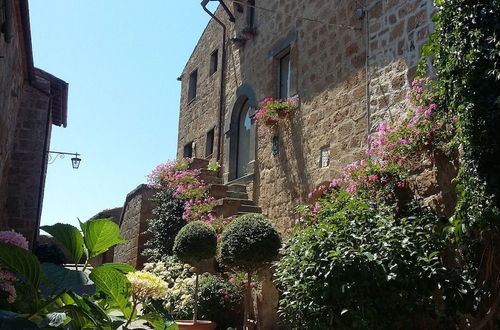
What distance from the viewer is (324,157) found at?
7336 mm

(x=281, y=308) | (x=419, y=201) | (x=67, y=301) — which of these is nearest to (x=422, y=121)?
(x=419, y=201)

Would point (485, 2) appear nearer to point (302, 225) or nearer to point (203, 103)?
point (302, 225)

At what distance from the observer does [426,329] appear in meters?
4.78

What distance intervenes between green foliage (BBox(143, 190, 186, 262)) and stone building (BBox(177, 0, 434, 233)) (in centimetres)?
138

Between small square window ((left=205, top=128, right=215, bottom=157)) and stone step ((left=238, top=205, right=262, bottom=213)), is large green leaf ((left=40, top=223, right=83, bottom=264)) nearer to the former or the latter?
stone step ((left=238, top=205, right=262, bottom=213))

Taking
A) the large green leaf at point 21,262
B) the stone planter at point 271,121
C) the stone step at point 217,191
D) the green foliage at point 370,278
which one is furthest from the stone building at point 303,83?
the large green leaf at point 21,262

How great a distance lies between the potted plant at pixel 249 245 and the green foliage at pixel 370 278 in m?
2.03

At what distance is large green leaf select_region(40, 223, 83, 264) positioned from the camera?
119 cm

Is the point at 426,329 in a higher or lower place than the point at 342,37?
lower

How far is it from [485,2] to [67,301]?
405 centimetres

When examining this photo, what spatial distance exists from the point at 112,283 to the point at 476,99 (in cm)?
352

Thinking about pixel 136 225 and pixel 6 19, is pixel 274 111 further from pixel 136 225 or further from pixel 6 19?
pixel 136 225

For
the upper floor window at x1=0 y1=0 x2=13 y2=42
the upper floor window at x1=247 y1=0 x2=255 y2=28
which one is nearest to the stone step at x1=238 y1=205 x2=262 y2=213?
the upper floor window at x1=247 y1=0 x2=255 y2=28

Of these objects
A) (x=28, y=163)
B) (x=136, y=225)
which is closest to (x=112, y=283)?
(x=136, y=225)
